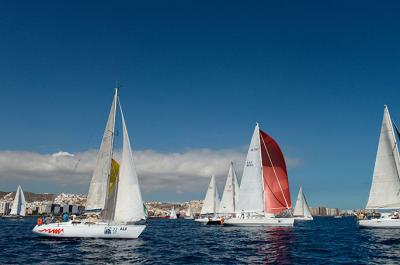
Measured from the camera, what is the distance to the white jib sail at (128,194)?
37.8 meters

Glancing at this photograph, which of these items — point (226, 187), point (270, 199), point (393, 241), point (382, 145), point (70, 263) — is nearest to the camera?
point (70, 263)

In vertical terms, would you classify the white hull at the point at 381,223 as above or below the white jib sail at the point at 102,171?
below

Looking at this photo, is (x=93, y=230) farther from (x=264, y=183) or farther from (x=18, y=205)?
(x=18, y=205)

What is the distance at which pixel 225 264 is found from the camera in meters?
25.4

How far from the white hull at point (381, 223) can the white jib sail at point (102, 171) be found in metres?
36.5

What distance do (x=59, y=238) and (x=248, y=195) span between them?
3175 centimetres

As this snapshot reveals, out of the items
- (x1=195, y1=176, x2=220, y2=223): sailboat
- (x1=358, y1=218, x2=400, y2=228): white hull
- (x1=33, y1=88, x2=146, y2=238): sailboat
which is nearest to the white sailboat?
(x1=195, y1=176, x2=220, y2=223): sailboat

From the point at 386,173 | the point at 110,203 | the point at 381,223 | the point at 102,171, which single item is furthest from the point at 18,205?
the point at 386,173

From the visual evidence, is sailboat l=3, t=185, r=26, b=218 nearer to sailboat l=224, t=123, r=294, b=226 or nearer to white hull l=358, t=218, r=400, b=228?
sailboat l=224, t=123, r=294, b=226

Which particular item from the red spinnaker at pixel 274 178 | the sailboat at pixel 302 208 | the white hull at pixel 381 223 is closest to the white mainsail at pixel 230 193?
the red spinnaker at pixel 274 178

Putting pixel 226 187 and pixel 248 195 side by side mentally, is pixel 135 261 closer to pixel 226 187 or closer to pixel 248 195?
pixel 248 195

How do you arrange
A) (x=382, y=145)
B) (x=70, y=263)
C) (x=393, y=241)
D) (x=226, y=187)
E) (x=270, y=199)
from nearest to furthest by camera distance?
(x=70, y=263) < (x=393, y=241) < (x=382, y=145) < (x=270, y=199) < (x=226, y=187)

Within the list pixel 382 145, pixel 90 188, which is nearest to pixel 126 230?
pixel 90 188

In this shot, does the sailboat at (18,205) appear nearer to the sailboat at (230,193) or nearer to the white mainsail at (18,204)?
the white mainsail at (18,204)
